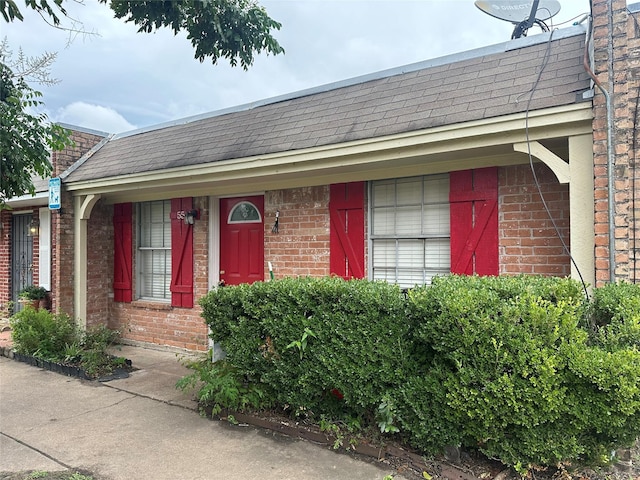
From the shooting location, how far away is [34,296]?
25.8 ft

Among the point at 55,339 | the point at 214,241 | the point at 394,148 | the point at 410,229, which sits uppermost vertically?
the point at 394,148

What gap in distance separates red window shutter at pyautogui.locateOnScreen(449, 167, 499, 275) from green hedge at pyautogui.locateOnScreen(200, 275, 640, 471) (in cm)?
124

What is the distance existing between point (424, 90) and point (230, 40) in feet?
7.35

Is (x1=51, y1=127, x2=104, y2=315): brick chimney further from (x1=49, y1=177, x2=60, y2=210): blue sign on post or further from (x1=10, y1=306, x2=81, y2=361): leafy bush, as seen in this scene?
(x1=10, y1=306, x2=81, y2=361): leafy bush

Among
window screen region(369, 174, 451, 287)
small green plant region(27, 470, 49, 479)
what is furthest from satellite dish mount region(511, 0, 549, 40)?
small green plant region(27, 470, 49, 479)

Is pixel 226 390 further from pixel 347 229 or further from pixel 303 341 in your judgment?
pixel 347 229

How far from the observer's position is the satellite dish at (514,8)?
5.50m

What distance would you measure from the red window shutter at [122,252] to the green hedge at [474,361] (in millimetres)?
4926

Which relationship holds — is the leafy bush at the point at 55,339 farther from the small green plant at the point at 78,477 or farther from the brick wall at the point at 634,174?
the brick wall at the point at 634,174

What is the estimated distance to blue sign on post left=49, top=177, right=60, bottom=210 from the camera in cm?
740

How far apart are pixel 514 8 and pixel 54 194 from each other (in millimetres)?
Result: 7424

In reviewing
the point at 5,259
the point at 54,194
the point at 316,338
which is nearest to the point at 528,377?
the point at 316,338

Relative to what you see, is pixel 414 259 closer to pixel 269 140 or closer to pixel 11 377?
pixel 269 140

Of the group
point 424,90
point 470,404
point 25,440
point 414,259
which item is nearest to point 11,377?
point 25,440
